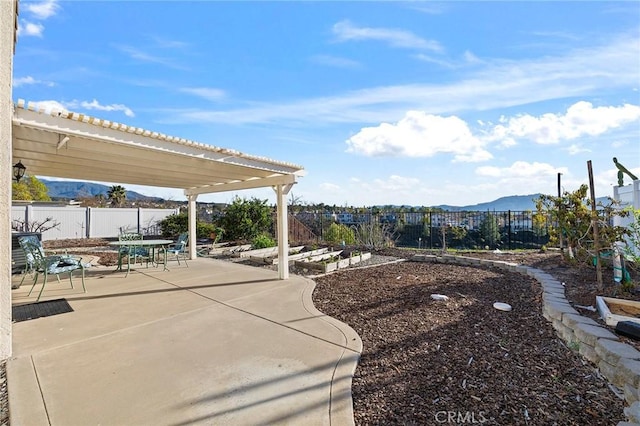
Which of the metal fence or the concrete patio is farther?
the metal fence

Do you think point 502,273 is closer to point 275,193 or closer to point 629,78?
point 629,78

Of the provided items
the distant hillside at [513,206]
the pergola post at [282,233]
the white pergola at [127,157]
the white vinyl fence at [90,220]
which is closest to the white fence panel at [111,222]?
the white vinyl fence at [90,220]

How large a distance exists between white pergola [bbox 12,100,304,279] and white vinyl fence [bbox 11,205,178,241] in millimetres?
8384

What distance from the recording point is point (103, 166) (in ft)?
20.0

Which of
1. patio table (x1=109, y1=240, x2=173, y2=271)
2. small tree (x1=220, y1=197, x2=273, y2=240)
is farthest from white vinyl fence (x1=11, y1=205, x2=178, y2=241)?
patio table (x1=109, y1=240, x2=173, y2=271)

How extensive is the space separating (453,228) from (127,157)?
10309mm

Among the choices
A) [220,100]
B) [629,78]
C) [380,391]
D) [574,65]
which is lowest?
[380,391]

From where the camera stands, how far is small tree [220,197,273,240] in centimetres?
1236

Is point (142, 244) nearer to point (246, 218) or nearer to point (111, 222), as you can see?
point (246, 218)

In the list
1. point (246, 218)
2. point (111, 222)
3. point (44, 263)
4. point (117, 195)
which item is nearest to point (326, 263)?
point (44, 263)

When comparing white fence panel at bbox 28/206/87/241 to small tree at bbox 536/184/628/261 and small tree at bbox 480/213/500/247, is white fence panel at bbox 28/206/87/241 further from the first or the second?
small tree at bbox 536/184/628/261

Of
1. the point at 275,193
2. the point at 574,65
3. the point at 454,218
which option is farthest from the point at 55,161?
the point at 454,218

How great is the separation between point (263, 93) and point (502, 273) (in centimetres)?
867

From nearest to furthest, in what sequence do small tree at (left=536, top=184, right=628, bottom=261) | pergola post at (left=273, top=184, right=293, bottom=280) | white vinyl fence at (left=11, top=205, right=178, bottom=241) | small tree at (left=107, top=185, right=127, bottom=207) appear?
small tree at (left=536, top=184, right=628, bottom=261), pergola post at (left=273, top=184, right=293, bottom=280), white vinyl fence at (left=11, top=205, right=178, bottom=241), small tree at (left=107, top=185, right=127, bottom=207)
